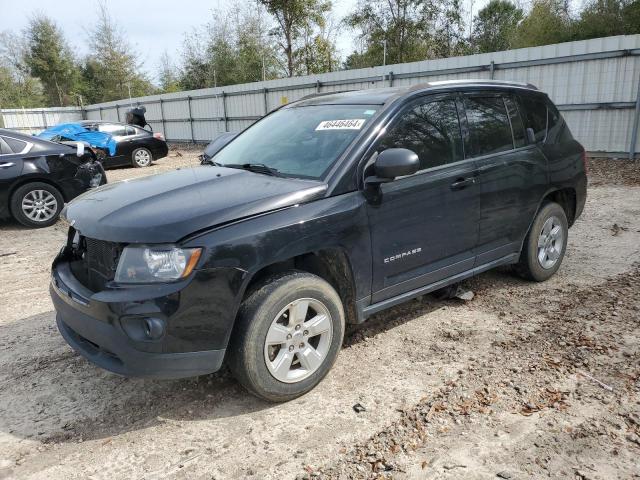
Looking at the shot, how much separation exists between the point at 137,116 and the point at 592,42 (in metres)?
14.8

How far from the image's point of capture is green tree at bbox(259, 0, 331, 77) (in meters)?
26.0

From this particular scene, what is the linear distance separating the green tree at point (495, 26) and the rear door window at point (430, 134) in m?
30.1

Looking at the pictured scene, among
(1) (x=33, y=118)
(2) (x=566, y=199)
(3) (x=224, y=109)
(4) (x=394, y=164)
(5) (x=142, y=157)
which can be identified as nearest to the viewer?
(4) (x=394, y=164)

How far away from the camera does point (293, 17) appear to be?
2653cm

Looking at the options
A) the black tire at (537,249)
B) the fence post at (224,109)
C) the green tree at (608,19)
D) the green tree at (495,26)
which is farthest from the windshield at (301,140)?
the green tree at (495,26)

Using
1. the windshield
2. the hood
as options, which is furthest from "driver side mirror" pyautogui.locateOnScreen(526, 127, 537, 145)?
the hood

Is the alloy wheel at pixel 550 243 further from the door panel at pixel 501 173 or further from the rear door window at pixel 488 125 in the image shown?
the rear door window at pixel 488 125

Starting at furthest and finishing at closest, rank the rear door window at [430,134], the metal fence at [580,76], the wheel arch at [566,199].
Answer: the metal fence at [580,76], the wheel arch at [566,199], the rear door window at [430,134]

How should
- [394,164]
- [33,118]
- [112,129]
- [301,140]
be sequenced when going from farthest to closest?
[33,118], [112,129], [301,140], [394,164]

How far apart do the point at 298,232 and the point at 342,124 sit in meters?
1.02

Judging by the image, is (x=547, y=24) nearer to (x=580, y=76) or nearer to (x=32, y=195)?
(x=580, y=76)

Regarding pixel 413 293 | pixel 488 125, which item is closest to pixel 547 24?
pixel 488 125

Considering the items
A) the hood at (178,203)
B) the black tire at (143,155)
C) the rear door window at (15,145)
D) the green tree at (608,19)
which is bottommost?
the black tire at (143,155)

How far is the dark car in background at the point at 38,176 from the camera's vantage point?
24.2ft
